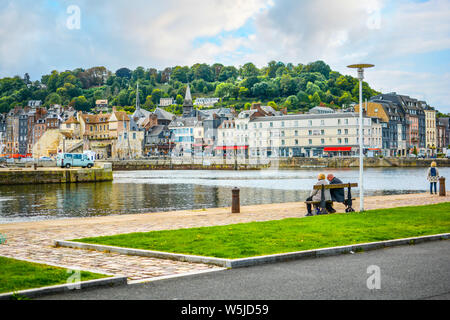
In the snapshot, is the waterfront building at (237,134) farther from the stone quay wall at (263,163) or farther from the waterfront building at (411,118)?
the waterfront building at (411,118)

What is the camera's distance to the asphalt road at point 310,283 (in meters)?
7.04

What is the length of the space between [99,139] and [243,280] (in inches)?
5132

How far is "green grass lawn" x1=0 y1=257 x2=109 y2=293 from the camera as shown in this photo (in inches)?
284

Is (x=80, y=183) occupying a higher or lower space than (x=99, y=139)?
lower

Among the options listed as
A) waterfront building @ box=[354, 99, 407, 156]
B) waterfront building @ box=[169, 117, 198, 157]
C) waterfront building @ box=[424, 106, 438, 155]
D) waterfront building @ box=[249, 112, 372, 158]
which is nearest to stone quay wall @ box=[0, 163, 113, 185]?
waterfront building @ box=[249, 112, 372, 158]

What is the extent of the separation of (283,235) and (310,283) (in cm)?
449

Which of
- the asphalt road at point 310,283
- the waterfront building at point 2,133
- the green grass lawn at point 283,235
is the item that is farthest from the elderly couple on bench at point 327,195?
the waterfront building at point 2,133

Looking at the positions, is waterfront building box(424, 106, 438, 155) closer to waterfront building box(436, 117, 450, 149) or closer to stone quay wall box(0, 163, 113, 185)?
waterfront building box(436, 117, 450, 149)

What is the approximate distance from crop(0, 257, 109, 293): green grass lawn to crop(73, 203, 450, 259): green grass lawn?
2.66 m

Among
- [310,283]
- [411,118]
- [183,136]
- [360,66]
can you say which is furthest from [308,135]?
[310,283]

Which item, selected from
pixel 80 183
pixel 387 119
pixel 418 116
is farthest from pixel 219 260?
pixel 418 116

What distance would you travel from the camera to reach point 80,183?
61438 mm

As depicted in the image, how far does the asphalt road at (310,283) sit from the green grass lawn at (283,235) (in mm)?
1216
